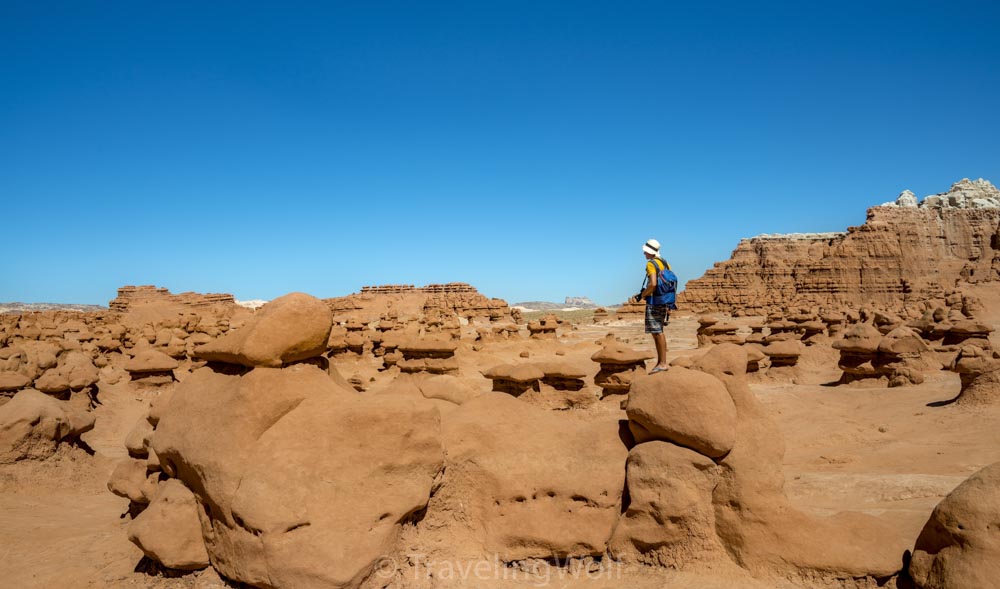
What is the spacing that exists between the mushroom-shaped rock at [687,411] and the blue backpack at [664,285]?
103 inches

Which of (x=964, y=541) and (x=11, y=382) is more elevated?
(x=11, y=382)

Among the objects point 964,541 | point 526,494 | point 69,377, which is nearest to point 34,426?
point 69,377

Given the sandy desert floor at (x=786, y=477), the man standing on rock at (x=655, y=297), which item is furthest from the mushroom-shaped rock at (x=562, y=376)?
the man standing on rock at (x=655, y=297)

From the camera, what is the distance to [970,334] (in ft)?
44.4

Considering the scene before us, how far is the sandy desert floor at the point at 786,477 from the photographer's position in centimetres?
386

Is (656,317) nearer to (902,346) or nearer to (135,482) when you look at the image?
(135,482)

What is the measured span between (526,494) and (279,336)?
2052 mm

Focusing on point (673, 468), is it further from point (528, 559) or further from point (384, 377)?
point (384, 377)

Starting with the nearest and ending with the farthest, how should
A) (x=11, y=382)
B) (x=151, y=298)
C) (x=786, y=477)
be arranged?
(x=786, y=477)
(x=11, y=382)
(x=151, y=298)

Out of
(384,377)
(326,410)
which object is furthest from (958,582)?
(384,377)

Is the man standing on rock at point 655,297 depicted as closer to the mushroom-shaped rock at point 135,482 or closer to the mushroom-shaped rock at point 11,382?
the mushroom-shaped rock at point 135,482

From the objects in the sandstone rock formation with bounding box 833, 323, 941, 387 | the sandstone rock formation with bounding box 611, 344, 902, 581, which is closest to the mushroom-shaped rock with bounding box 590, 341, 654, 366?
the sandstone rock formation with bounding box 833, 323, 941, 387

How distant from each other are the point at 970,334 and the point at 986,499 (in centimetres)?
1322

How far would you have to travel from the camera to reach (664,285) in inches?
267
